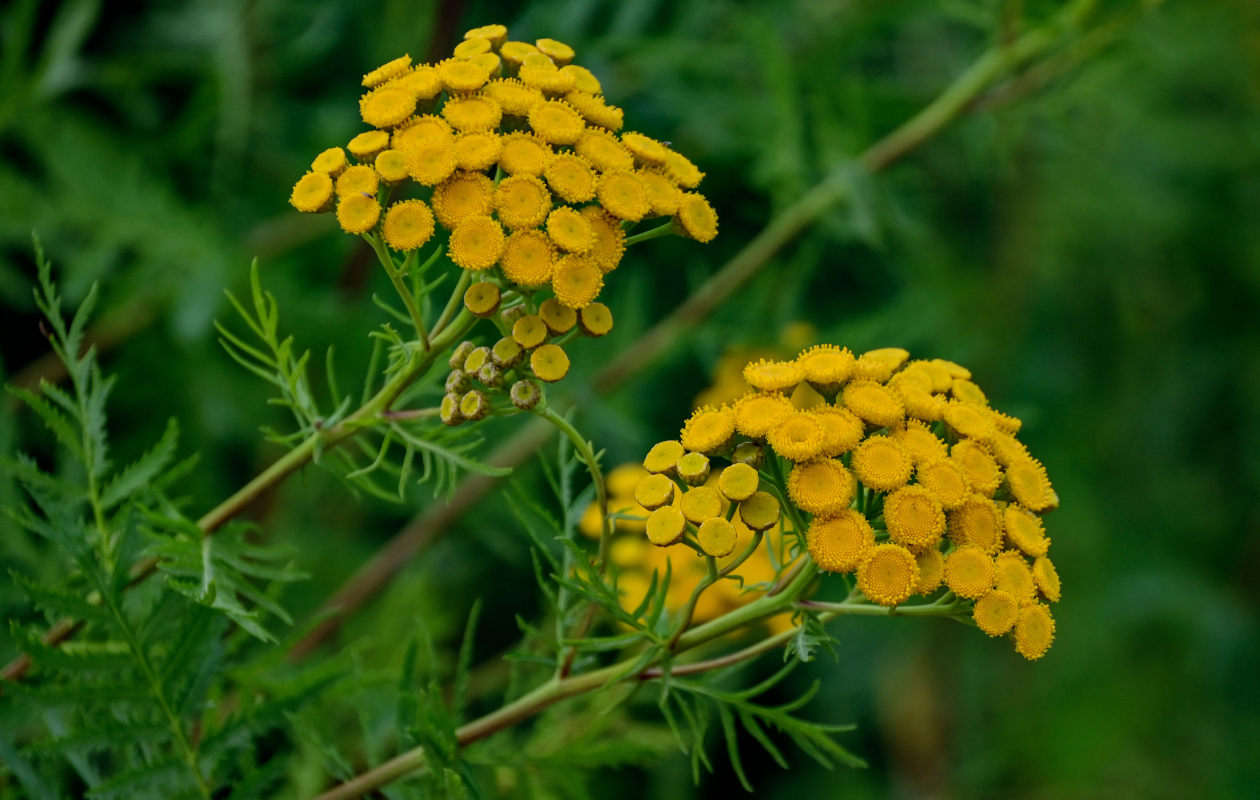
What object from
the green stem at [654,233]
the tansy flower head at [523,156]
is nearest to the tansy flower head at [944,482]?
the green stem at [654,233]

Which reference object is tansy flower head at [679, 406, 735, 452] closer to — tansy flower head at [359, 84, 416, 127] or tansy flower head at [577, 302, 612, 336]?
tansy flower head at [577, 302, 612, 336]

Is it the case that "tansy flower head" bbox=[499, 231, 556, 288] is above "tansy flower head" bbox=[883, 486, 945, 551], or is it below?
above

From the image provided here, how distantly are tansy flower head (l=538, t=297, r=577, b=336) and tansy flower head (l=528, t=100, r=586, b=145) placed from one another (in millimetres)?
149

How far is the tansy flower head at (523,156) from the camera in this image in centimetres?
91

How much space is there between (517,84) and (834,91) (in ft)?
3.98

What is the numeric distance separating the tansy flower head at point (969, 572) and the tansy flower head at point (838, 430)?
128 millimetres

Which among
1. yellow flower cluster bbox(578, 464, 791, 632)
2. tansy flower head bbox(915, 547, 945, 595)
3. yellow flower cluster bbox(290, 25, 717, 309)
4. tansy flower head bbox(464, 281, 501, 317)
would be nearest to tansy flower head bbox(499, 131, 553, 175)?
yellow flower cluster bbox(290, 25, 717, 309)

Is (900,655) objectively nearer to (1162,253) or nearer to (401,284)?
(1162,253)

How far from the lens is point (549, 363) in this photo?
2.97 ft

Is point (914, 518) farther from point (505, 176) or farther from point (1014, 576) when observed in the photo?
point (505, 176)

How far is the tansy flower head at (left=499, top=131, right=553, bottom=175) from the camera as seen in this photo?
2.99 feet

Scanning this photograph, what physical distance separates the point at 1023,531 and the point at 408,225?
23.9 inches

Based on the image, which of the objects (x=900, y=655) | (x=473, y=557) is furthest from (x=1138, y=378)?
(x=473, y=557)

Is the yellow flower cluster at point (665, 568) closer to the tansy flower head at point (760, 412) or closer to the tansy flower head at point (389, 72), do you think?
the tansy flower head at point (760, 412)
